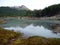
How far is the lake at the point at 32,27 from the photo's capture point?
4.09m

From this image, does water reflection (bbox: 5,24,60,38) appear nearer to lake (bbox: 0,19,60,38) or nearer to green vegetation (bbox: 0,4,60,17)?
lake (bbox: 0,19,60,38)

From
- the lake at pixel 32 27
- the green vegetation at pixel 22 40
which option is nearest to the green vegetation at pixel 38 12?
A: the lake at pixel 32 27

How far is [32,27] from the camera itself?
453 cm

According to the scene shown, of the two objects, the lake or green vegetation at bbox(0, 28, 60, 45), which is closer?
green vegetation at bbox(0, 28, 60, 45)

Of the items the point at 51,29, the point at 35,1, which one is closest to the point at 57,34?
the point at 51,29

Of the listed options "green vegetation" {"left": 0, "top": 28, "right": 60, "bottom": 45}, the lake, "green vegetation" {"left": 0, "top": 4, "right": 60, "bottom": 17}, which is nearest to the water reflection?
the lake

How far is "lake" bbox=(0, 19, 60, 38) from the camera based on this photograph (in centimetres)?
409

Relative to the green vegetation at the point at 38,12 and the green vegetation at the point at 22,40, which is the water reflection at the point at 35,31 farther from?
the green vegetation at the point at 38,12

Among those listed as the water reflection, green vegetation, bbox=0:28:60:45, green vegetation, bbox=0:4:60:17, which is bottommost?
green vegetation, bbox=0:28:60:45

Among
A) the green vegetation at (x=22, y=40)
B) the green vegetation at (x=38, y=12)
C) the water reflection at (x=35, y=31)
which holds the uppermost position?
the green vegetation at (x=38, y=12)

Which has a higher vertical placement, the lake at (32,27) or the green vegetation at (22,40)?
the lake at (32,27)

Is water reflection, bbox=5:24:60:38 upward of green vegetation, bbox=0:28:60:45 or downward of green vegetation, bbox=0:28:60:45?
upward

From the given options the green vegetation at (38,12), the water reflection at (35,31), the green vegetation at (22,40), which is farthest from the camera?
the green vegetation at (38,12)

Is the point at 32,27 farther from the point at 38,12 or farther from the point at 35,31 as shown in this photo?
the point at 38,12
